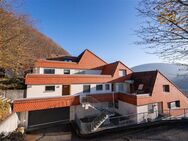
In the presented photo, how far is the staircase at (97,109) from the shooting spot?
1485cm

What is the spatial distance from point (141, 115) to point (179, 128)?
377 inches

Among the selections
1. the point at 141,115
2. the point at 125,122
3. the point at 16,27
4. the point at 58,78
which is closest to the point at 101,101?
the point at 125,122

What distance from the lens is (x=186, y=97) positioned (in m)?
23.0

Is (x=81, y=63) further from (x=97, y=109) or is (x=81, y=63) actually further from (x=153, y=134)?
(x=153, y=134)

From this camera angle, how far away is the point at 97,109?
1788 cm

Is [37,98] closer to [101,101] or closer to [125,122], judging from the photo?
[101,101]

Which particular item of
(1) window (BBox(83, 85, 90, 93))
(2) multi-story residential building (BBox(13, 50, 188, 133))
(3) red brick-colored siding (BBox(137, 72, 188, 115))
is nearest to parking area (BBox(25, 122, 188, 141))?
(2) multi-story residential building (BBox(13, 50, 188, 133))

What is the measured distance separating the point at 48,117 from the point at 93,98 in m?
6.71

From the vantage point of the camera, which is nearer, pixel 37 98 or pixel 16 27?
pixel 16 27

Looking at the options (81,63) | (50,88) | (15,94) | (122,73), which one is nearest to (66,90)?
(50,88)

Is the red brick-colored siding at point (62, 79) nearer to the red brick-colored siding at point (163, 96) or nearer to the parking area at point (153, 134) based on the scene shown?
the red brick-colored siding at point (163, 96)

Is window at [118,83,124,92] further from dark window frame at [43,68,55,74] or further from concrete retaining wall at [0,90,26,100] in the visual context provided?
concrete retaining wall at [0,90,26,100]

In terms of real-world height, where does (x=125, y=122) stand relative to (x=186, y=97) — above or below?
below

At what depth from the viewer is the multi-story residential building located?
15875 millimetres
